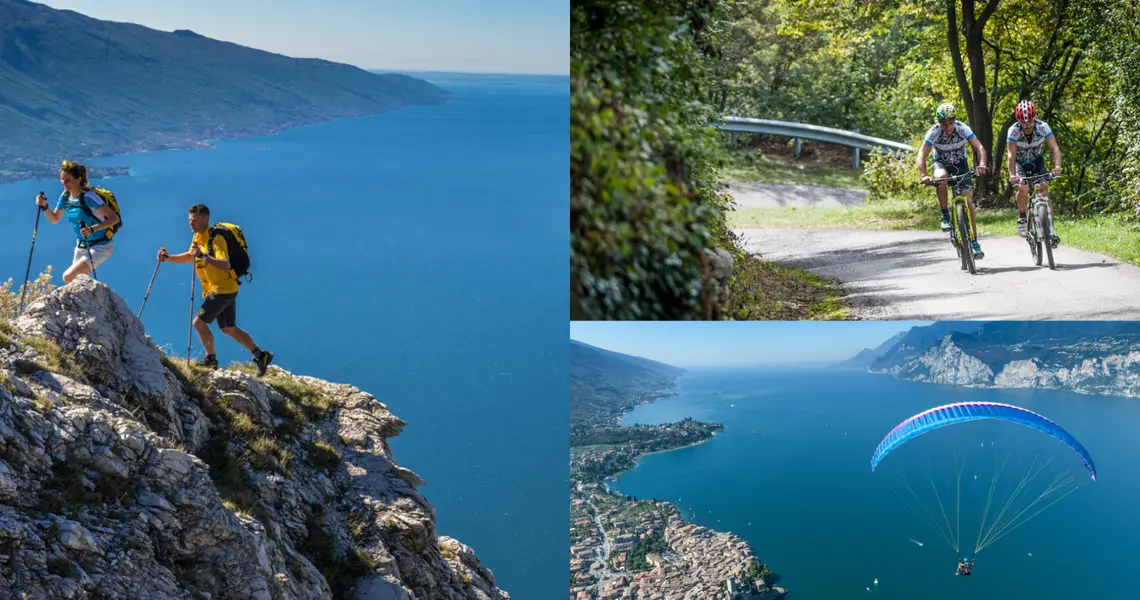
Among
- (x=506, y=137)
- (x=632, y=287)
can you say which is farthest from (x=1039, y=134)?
(x=506, y=137)

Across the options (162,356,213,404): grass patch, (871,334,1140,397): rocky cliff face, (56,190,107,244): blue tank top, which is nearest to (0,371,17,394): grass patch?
(56,190,107,244): blue tank top

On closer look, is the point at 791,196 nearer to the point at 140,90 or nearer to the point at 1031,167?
the point at 1031,167

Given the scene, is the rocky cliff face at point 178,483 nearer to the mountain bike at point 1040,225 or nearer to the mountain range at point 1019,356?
the mountain range at point 1019,356

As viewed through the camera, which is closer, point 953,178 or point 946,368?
point 953,178

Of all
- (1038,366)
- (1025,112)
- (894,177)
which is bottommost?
(1038,366)

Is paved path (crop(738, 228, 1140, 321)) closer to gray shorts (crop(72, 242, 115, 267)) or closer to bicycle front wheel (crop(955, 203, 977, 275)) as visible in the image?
bicycle front wheel (crop(955, 203, 977, 275))

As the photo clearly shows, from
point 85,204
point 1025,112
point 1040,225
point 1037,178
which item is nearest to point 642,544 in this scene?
point 1040,225
